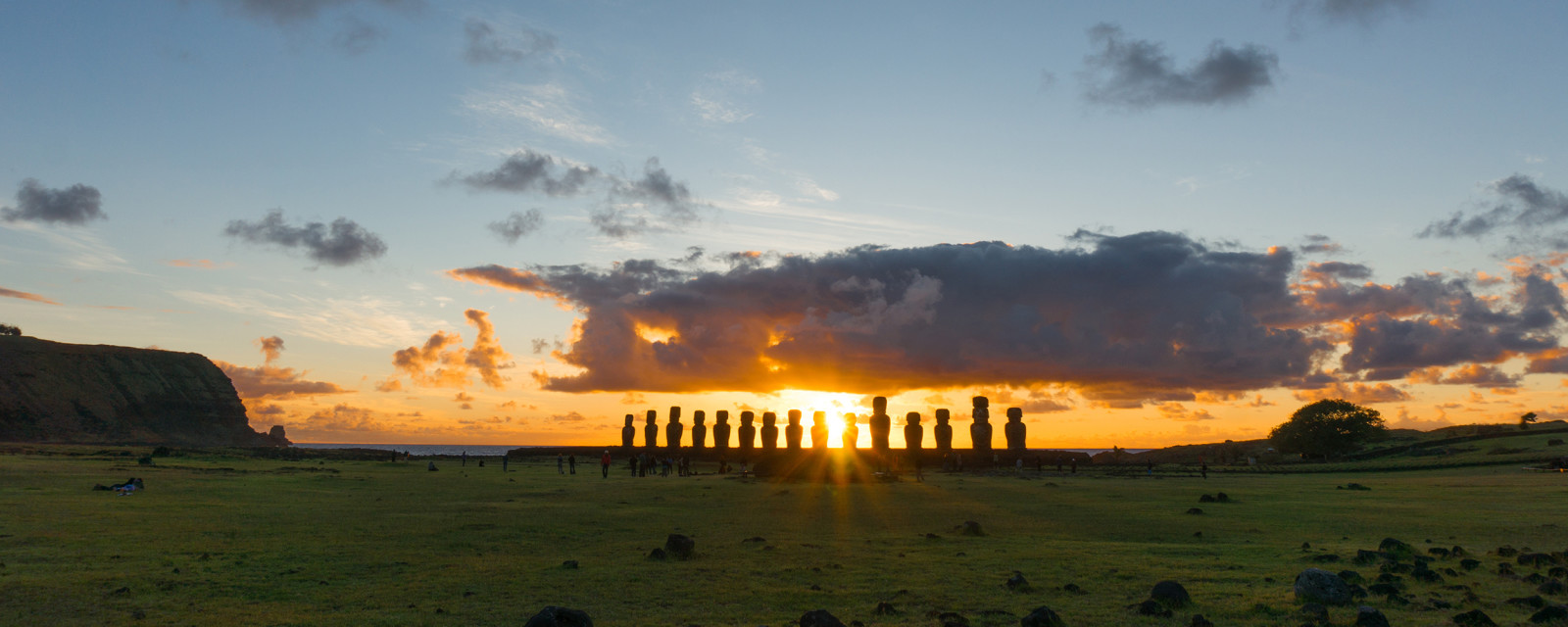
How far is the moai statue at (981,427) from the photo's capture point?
196ft

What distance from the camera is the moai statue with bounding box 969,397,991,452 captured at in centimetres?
5981

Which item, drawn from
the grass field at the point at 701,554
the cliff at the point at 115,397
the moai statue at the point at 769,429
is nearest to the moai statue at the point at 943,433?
the moai statue at the point at 769,429

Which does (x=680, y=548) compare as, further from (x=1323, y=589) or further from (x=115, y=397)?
(x=115, y=397)

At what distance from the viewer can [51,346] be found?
416 ft

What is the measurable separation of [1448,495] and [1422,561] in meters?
21.6

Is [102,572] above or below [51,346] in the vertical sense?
below

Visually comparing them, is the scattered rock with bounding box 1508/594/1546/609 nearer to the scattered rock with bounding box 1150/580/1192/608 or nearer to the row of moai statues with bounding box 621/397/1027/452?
the scattered rock with bounding box 1150/580/1192/608

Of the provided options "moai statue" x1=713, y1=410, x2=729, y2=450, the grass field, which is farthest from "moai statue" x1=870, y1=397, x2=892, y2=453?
the grass field

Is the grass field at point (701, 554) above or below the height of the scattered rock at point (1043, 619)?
below

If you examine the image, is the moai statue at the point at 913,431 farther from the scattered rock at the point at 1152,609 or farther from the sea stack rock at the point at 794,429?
the scattered rock at the point at 1152,609

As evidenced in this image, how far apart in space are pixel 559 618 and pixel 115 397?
149 m

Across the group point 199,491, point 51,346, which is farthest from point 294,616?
point 51,346

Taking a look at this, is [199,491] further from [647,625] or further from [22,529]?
[647,625]

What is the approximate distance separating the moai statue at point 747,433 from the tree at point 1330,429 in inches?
1987
